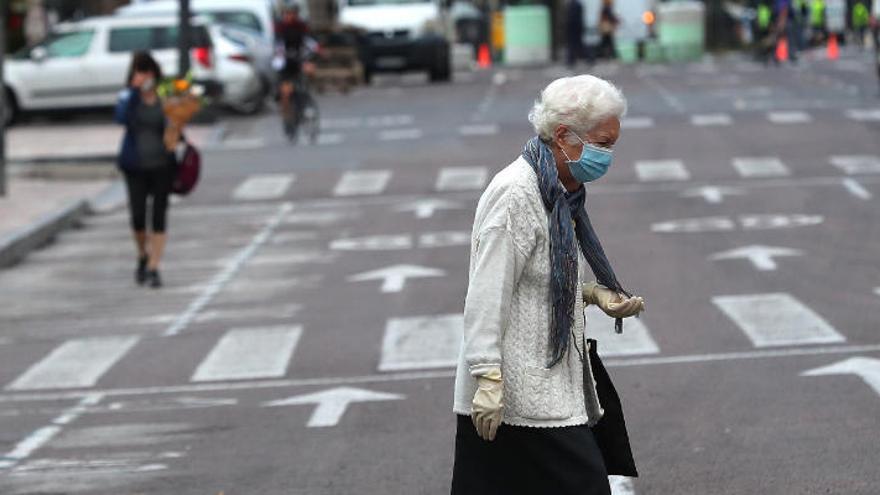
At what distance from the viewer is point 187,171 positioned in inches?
704

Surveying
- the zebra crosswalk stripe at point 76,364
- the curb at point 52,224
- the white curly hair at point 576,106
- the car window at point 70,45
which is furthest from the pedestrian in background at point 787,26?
the white curly hair at point 576,106

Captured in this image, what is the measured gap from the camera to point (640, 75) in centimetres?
4653

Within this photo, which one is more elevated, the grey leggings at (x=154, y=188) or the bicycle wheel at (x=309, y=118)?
the grey leggings at (x=154, y=188)

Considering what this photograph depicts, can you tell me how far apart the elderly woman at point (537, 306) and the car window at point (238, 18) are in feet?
118

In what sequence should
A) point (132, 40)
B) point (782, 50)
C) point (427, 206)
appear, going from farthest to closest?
1. point (782, 50)
2. point (132, 40)
3. point (427, 206)

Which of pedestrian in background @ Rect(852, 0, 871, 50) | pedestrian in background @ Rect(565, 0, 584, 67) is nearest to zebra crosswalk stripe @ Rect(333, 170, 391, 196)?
pedestrian in background @ Rect(565, 0, 584, 67)

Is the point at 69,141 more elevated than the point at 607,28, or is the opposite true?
the point at 69,141

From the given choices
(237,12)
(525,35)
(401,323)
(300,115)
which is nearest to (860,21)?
(525,35)

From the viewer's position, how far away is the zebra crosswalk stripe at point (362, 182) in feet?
80.7

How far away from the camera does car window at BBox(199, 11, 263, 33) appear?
137ft

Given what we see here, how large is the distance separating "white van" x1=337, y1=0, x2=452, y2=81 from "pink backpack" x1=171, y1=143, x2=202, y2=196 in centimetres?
2753

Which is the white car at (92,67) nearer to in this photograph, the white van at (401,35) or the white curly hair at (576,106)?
the white van at (401,35)

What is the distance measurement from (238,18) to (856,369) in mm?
31268

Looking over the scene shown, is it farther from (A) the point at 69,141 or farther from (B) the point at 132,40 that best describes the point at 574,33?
(A) the point at 69,141
